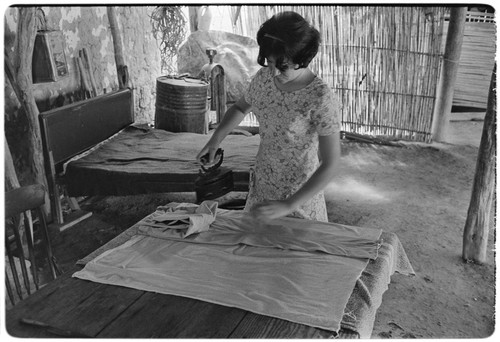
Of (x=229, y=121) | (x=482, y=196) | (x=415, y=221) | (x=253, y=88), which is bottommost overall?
(x=415, y=221)

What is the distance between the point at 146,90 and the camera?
10.1 feet

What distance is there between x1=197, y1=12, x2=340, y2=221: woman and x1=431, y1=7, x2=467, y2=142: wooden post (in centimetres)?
257

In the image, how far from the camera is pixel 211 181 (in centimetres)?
176

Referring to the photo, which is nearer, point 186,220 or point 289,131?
point 186,220

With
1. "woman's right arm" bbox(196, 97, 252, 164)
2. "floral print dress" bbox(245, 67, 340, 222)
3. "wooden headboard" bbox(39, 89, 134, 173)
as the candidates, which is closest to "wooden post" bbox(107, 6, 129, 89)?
"wooden headboard" bbox(39, 89, 134, 173)

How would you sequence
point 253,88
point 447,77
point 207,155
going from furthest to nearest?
point 447,77 → point 207,155 → point 253,88

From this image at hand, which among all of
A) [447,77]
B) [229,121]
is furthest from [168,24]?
[447,77]

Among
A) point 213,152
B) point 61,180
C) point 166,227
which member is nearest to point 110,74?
point 61,180

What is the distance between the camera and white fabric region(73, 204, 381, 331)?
0.92m

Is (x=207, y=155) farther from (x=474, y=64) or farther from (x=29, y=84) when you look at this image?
(x=474, y=64)

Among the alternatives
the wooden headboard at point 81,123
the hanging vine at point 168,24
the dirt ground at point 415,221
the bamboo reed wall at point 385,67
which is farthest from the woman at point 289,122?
the bamboo reed wall at point 385,67

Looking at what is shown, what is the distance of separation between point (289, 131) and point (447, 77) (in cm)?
279

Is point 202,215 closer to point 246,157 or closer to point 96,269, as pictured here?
point 96,269

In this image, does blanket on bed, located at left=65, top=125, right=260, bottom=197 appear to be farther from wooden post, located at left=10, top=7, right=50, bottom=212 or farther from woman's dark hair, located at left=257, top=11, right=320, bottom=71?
woman's dark hair, located at left=257, top=11, right=320, bottom=71
